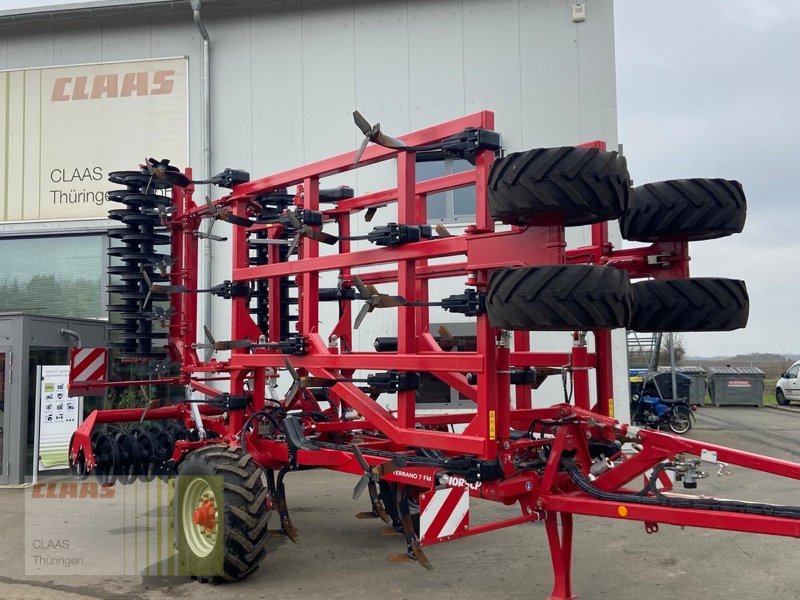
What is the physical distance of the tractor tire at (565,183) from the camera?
390 cm

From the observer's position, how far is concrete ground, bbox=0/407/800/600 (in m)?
5.43

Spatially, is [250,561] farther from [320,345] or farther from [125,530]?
[125,530]

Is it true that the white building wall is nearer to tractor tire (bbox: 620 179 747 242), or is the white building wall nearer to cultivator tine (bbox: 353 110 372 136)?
tractor tire (bbox: 620 179 747 242)

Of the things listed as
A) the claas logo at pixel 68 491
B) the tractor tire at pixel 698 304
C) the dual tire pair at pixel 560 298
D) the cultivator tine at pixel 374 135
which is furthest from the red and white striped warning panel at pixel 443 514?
the claas logo at pixel 68 491

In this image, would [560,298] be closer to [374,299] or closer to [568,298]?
[568,298]

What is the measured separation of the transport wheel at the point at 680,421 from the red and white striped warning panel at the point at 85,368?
12.7 metres

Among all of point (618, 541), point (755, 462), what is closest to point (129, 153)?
point (618, 541)

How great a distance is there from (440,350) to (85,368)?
4.03 metres

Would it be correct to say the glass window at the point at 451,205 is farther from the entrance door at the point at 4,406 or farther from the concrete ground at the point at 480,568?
the entrance door at the point at 4,406

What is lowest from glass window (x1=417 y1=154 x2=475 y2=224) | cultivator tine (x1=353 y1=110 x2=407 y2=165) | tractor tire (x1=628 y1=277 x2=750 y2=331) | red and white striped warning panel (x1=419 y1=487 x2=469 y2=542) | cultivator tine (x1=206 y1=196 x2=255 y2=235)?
red and white striped warning panel (x1=419 y1=487 x2=469 y2=542)

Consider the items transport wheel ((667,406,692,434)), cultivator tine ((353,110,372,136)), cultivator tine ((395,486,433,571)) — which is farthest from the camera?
transport wheel ((667,406,692,434))

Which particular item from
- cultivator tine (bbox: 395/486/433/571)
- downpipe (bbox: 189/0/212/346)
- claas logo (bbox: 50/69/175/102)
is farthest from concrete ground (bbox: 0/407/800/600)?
claas logo (bbox: 50/69/175/102)

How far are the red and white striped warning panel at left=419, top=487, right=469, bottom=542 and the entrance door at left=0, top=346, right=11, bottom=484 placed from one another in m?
7.73

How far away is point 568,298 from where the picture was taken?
3.74 metres
